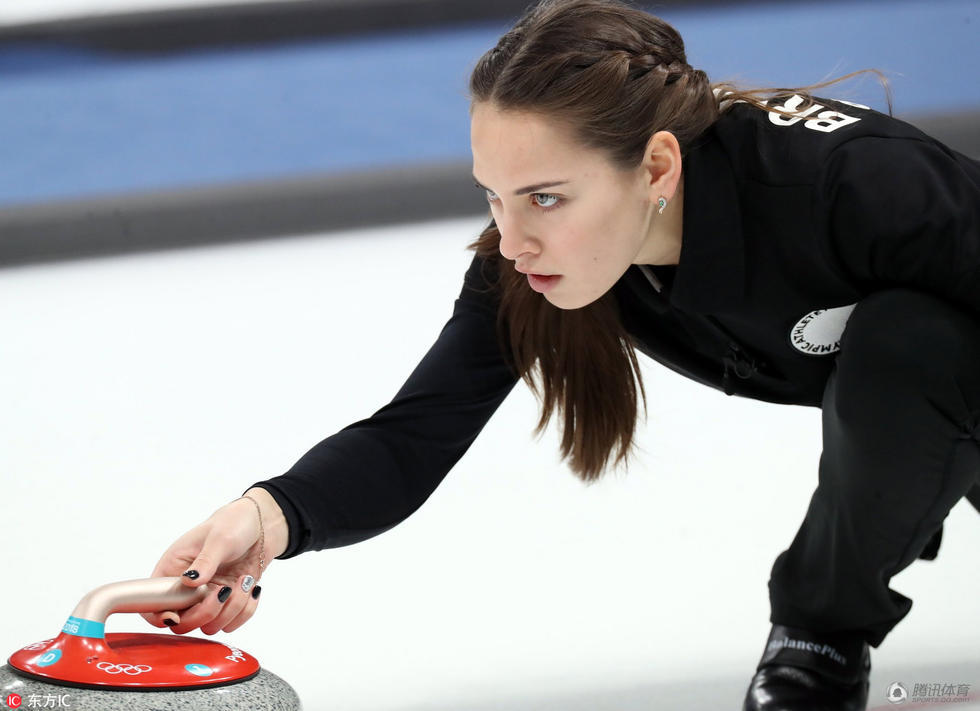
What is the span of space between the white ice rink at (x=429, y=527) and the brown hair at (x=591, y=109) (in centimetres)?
27

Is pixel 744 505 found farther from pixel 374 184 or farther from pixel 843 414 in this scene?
pixel 374 184

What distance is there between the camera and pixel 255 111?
183 inches

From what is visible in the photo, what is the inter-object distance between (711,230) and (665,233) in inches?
2.5

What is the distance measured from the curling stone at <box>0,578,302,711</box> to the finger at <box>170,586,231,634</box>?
A: 0.16 ft

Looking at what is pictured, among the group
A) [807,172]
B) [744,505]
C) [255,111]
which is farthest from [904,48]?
[807,172]

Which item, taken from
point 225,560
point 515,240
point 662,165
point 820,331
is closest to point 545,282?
point 515,240

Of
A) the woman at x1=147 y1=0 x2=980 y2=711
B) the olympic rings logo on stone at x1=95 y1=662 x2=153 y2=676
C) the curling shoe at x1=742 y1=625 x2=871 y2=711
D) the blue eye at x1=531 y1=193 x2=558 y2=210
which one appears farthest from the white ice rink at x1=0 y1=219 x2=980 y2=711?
the blue eye at x1=531 y1=193 x2=558 y2=210

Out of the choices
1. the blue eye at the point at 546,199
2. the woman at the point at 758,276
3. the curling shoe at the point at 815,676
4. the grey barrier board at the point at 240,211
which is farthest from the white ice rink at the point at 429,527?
the grey barrier board at the point at 240,211

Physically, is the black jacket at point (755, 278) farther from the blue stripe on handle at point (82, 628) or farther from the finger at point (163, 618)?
the blue stripe on handle at point (82, 628)

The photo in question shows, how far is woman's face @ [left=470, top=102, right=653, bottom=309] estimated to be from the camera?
1210 mm

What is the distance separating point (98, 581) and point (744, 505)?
0.97 metres

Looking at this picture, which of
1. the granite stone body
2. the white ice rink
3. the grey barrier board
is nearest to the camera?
the granite stone body

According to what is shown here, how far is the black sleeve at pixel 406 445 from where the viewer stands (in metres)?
1.28

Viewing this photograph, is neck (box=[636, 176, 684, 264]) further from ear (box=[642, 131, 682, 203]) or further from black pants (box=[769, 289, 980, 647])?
black pants (box=[769, 289, 980, 647])
